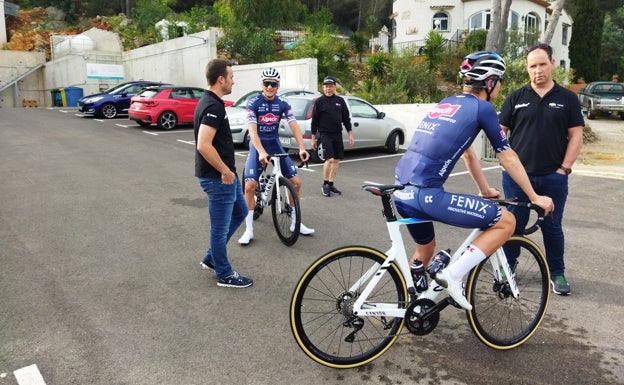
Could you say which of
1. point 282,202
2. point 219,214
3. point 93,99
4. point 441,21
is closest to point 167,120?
point 93,99

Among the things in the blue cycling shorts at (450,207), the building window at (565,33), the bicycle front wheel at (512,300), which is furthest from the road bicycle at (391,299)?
the building window at (565,33)

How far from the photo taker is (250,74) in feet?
72.4

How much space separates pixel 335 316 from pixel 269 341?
500 millimetres

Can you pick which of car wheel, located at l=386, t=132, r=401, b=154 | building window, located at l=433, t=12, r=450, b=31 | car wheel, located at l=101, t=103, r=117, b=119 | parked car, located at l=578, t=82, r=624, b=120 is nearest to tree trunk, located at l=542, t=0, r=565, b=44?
parked car, located at l=578, t=82, r=624, b=120

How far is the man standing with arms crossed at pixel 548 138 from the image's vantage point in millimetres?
4199

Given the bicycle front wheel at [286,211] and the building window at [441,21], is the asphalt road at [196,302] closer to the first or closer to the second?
the bicycle front wheel at [286,211]

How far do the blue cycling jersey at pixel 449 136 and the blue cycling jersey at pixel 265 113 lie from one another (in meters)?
3.10

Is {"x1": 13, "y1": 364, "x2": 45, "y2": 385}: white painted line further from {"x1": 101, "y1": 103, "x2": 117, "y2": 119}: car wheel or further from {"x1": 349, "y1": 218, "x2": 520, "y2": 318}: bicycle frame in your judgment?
{"x1": 101, "y1": 103, "x2": 117, "y2": 119}: car wheel

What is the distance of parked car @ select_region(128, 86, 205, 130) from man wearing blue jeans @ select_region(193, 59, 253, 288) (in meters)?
13.6

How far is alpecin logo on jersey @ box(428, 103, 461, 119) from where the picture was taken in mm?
3025

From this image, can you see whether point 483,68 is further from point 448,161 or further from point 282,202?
point 282,202

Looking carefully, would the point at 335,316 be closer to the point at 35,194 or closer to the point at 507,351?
the point at 507,351

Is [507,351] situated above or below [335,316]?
below

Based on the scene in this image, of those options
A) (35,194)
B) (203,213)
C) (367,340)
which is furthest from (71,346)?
(35,194)
